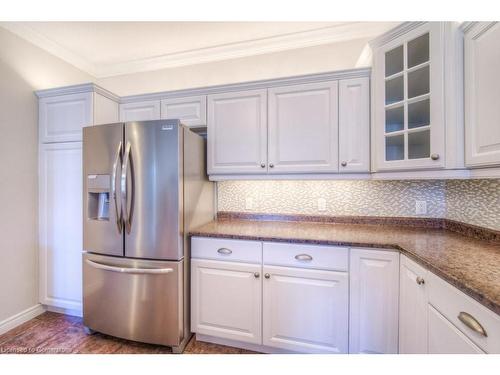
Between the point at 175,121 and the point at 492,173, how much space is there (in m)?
1.75

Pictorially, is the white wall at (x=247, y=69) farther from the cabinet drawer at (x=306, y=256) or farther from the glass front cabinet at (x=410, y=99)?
the cabinet drawer at (x=306, y=256)

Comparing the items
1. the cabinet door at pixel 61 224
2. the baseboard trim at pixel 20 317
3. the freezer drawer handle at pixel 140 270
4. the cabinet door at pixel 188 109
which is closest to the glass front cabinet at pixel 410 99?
the cabinet door at pixel 188 109

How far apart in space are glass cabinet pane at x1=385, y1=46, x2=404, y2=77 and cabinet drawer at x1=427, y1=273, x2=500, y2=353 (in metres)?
1.28

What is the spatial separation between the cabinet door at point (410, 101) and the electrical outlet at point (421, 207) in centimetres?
55

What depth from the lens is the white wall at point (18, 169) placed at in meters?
1.79

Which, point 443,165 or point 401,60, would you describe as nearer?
point 443,165

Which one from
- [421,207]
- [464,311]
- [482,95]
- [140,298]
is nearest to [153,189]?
[140,298]

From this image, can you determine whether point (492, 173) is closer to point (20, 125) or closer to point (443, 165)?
point (443, 165)

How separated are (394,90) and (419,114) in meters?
0.25

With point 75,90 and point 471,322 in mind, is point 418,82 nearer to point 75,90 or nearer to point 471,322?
point 471,322

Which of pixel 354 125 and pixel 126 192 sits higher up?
pixel 354 125

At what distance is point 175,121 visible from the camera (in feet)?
4.88

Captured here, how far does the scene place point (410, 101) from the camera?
4.62 feet
